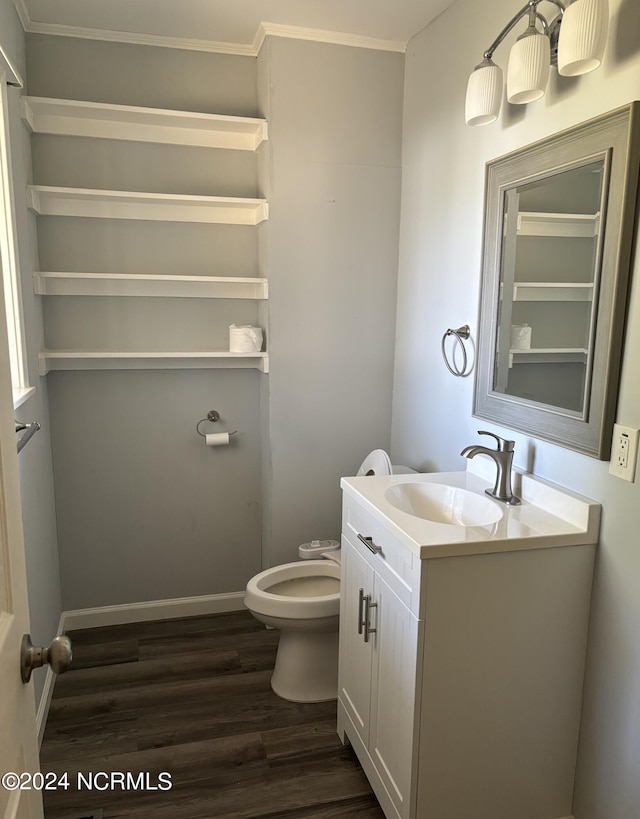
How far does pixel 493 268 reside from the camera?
6.79 feet

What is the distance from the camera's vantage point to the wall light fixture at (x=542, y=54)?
141cm

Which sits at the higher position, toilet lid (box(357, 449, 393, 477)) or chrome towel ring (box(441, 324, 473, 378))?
chrome towel ring (box(441, 324, 473, 378))

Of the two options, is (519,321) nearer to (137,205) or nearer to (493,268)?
(493,268)

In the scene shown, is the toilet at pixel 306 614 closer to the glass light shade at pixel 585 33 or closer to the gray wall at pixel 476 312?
the gray wall at pixel 476 312

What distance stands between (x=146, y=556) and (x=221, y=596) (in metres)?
0.44

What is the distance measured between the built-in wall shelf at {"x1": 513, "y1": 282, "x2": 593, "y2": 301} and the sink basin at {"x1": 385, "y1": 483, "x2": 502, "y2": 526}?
25.3 inches

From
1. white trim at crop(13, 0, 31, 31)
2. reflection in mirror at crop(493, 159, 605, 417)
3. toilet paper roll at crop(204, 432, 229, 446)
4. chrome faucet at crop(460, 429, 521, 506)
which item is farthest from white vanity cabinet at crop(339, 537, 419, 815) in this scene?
white trim at crop(13, 0, 31, 31)

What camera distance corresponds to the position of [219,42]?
8.93 feet

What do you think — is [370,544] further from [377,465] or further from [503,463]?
[377,465]

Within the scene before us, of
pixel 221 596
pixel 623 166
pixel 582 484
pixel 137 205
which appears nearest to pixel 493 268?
pixel 623 166

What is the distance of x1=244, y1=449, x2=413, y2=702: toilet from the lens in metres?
2.33

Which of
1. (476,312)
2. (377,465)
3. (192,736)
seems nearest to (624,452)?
(476,312)

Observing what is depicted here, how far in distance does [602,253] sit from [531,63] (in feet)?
1.73

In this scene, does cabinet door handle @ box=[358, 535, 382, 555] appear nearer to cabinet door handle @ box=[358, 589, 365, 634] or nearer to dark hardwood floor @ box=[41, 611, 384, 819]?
cabinet door handle @ box=[358, 589, 365, 634]
